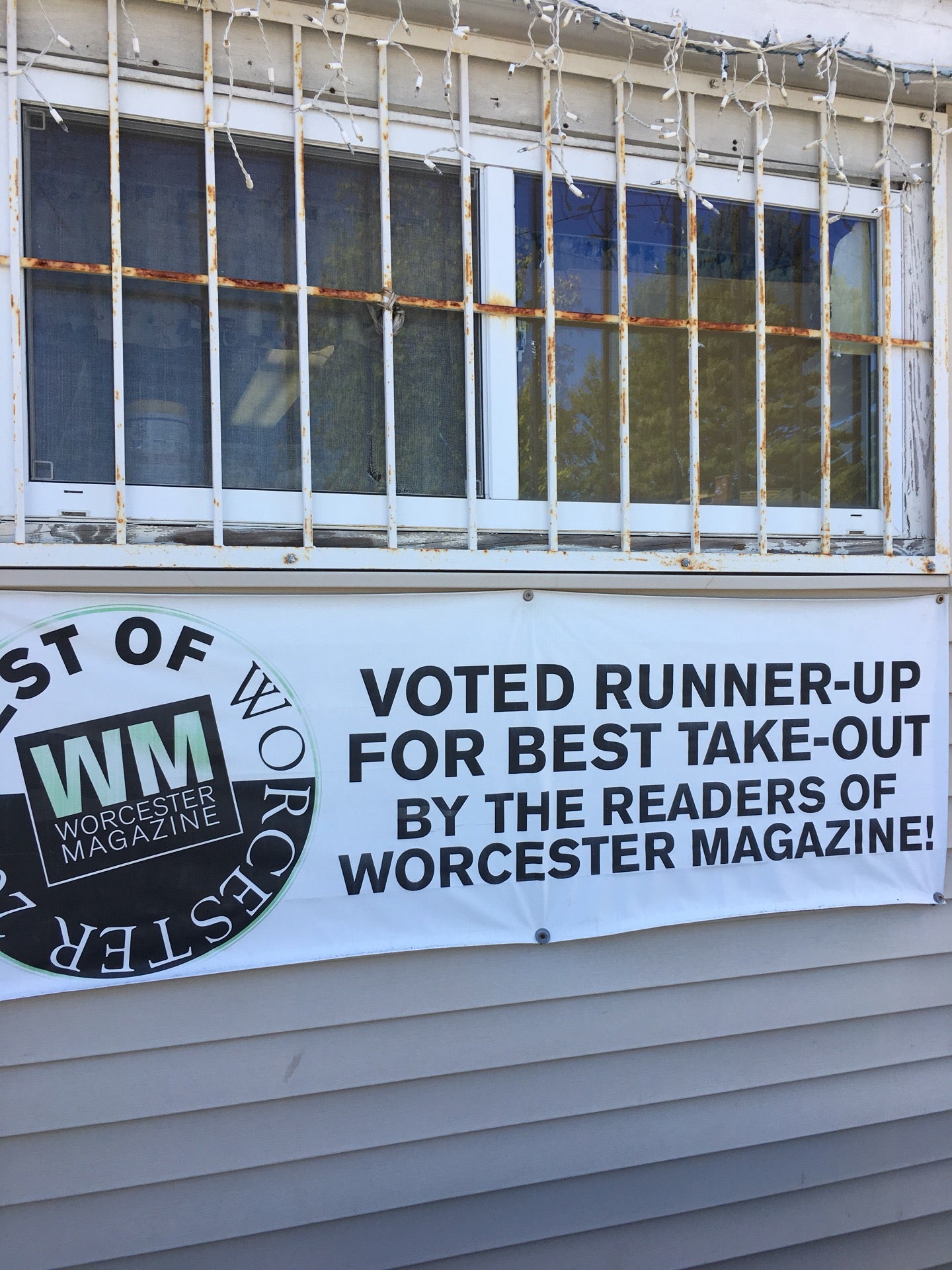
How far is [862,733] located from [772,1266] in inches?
58.1

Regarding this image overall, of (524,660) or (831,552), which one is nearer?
(524,660)

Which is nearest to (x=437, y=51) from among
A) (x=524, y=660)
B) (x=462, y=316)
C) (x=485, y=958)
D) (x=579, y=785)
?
(x=462, y=316)

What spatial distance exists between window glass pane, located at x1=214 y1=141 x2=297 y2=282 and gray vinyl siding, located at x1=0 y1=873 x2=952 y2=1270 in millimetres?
1600

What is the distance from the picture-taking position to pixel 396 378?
2.13 m

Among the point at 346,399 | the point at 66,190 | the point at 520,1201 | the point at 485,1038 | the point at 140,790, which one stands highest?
the point at 66,190

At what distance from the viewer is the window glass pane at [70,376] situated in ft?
6.21

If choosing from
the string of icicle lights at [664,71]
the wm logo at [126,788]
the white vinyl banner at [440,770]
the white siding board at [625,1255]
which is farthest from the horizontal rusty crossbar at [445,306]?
the white siding board at [625,1255]

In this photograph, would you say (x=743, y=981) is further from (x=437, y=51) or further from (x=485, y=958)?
(x=437, y=51)

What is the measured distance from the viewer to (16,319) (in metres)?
1.83

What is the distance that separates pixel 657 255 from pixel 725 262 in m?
0.20

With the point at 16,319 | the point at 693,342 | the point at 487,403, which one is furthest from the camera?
the point at 693,342

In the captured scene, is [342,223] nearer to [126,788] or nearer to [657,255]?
[657,255]

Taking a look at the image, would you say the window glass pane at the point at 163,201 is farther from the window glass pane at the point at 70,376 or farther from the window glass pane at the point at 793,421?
the window glass pane at the point at 793,421

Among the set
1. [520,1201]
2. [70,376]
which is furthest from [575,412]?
[520,1201]
